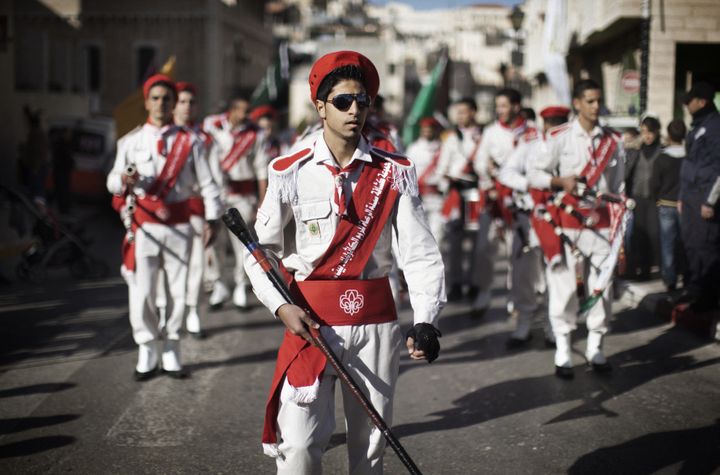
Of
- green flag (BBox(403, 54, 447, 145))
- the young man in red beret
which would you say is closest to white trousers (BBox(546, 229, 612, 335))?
the young man in red beret

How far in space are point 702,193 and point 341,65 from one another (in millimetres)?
6292

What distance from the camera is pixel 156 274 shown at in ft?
24.1

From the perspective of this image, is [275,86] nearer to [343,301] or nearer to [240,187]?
[240,187]

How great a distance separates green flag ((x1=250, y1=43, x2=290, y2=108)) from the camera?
1727 centimetres

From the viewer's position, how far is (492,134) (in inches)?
413

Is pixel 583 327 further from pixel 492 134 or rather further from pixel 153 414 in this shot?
pixel 153 414

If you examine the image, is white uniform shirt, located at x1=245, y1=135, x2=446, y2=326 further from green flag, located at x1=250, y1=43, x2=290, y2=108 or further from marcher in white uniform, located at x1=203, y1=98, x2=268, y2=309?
green flag, located at x1=250, y1=43, x2=290, y2=108

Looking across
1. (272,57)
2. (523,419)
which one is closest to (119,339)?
(523,419)

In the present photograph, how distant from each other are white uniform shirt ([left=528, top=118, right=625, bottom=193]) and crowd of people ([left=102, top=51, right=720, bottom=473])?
1cm

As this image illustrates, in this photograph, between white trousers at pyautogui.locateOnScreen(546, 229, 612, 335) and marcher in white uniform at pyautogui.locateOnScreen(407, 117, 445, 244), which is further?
marcher in white uniform at pyautogui.locateOnScreen(407, 117, 445, 244)

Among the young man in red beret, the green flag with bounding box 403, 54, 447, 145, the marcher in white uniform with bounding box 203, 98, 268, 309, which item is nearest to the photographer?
the young man in red beret

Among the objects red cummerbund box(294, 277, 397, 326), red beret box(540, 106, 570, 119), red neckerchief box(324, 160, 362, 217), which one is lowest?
red cummerbund box(294, 277, 397, 326)

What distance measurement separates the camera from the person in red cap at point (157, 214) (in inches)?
286

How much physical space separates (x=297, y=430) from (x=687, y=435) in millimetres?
3135
